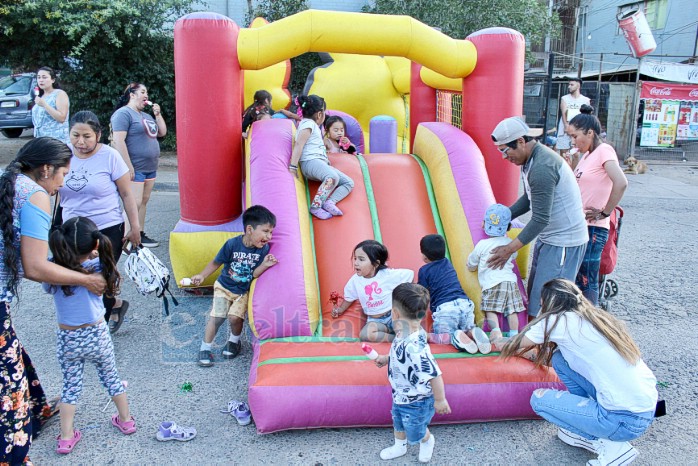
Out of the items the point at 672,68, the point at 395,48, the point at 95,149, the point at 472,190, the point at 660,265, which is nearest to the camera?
the point at 95,149

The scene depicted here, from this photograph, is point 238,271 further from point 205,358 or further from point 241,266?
point 205,358

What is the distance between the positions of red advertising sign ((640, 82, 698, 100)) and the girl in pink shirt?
10.1m

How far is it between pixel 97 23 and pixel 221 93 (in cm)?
707

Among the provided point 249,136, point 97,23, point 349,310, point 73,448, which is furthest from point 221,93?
point 97,23

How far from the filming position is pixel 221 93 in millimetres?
4703

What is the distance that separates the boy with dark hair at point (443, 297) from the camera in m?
3.65

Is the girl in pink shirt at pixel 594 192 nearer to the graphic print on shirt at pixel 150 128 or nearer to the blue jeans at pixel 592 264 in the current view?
the blue jeans at pixel 592 264

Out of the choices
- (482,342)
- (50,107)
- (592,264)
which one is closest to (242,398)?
Result: (482,342)

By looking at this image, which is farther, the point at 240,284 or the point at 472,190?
the point at 472,190

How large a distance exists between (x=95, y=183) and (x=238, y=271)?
1060 millimetres

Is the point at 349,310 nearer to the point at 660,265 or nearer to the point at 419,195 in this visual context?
the point at 419,195

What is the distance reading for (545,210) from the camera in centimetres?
349

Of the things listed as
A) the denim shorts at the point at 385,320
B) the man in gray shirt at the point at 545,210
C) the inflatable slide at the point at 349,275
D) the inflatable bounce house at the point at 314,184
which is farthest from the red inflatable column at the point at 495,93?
the denim shorts at the point at 385,320

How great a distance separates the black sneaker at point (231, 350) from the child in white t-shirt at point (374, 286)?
32.6 inches
